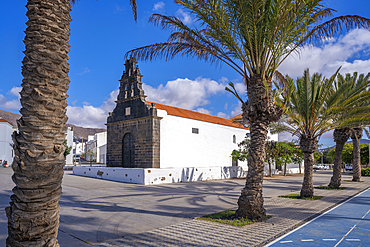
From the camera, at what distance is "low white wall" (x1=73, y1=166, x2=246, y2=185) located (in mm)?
18141

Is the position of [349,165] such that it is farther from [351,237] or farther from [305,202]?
[351,237]

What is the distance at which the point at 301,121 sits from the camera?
1259cm

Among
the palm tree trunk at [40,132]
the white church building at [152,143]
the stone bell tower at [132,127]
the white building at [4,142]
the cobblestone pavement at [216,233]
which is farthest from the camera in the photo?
the white building at [4,142]

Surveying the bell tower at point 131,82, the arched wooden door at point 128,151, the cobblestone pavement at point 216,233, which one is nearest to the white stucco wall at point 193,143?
the arched wooden door at point 128,151

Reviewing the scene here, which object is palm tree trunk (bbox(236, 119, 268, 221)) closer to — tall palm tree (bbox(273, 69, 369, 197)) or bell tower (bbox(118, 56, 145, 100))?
tall palm tree (bbox(273, 69, 369, 197))

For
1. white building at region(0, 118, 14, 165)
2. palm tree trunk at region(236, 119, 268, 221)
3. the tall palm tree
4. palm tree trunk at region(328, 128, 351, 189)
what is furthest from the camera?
white building at region(0, 118, 14, 165)

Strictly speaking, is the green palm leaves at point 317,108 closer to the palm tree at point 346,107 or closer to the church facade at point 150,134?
the palm tree at point 346,107

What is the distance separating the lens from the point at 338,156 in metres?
17.0

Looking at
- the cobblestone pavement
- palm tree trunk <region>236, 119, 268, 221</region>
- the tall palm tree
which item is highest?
the tall palm tree

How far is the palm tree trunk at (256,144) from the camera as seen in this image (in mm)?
7727

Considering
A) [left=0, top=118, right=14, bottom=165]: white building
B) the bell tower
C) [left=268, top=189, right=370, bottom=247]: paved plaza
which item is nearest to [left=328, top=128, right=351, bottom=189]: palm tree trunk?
[left=268, top=189, right=370, bottom=247]: paved plaza

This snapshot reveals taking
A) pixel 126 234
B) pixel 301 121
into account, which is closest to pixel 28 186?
pixel 126 234

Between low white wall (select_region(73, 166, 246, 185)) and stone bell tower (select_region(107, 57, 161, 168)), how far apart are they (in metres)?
2.00

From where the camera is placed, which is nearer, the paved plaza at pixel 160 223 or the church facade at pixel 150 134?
the paved plaza at pixel 160 223
